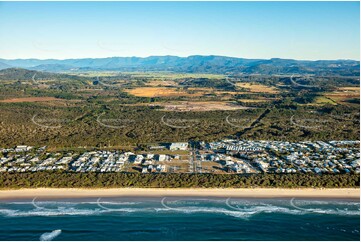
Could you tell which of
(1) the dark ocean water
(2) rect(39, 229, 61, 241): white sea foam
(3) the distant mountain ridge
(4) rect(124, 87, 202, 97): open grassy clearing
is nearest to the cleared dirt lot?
(4) rect(124, 87, 202, 97): open grassy clearing

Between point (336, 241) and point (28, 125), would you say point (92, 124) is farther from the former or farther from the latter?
point (336, 241)

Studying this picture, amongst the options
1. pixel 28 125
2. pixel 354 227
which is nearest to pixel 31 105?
pixel 28 125

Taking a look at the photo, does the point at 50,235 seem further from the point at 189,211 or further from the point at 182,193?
the point at 182,193

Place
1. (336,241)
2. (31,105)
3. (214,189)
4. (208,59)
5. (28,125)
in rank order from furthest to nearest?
1. (208,59)
2. (31,105)
3. (28,125)
4. (214,189)
5. (336,241)

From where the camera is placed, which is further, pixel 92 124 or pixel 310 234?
pixel 92 124

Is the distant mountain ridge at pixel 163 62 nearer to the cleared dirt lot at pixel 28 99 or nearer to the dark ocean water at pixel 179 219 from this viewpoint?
the cleared dirt lot at pixel 28 99

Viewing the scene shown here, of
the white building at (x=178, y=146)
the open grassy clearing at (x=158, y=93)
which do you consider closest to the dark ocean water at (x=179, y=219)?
the white building at (x=178, y=146)

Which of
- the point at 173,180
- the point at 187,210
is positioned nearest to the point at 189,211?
the point at 187,210
